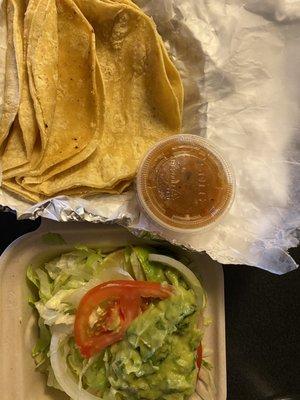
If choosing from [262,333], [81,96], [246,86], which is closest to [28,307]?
[81,96]

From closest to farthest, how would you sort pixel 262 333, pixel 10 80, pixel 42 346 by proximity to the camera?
pixel 10 80
pixel 42 346
pixel 262 333

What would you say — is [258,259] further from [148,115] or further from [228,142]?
[148,115]

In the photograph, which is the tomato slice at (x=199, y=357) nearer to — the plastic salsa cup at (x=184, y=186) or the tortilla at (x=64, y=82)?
the plastic salsa cup at (x=184, y=186)

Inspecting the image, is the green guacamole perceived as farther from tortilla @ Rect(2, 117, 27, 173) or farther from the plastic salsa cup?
tortilla @ Rect(2, 117, 27, 173)

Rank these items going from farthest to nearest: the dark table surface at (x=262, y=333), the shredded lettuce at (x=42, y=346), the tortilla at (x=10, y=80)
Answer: the dark table surface at (x=262, y=333)
the shredded lettuce at (x=42, y=346)
the tortilla at (x=10, y=80)

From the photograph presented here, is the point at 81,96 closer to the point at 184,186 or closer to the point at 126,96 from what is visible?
the point at 126,96

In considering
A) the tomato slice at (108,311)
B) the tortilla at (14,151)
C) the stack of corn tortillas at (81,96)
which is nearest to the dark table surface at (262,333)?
the tomato slice at (108,311)

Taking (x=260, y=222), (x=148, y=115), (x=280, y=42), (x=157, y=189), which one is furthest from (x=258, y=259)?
(x=280, y=42)
